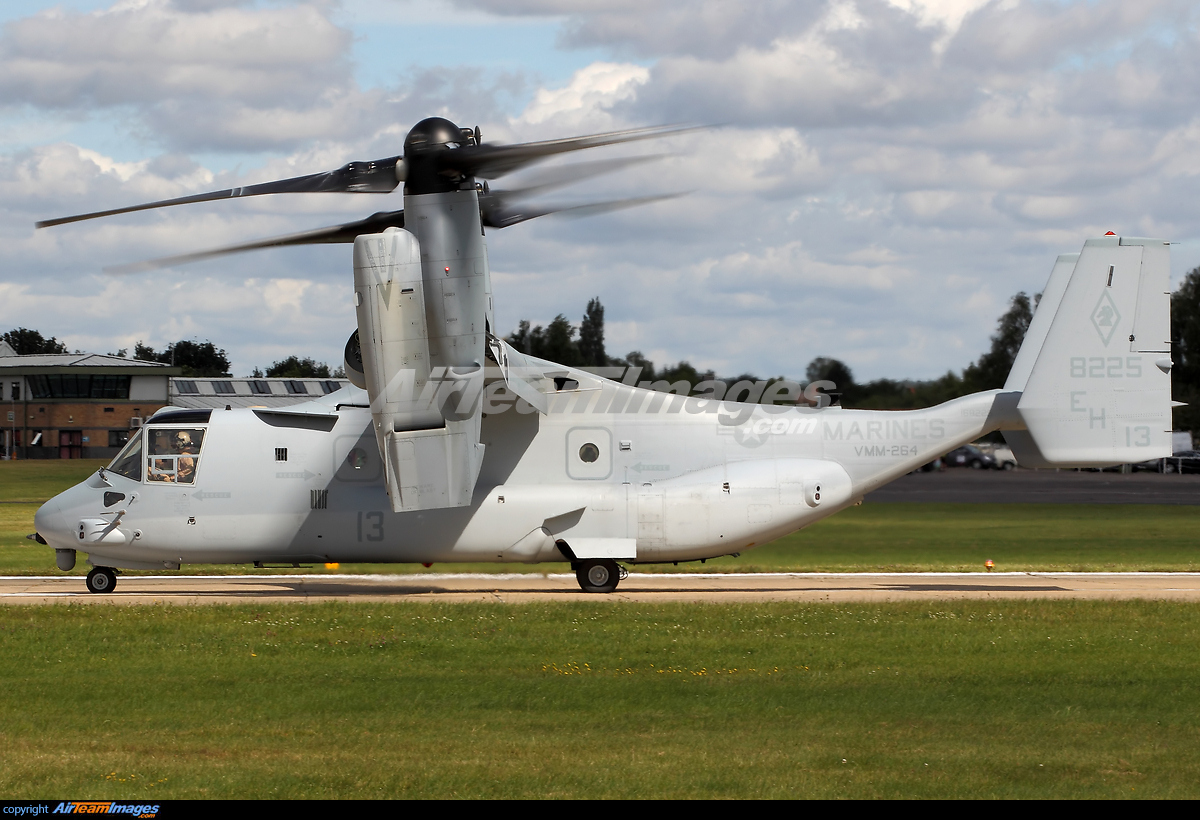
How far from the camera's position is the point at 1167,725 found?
10.1 metres

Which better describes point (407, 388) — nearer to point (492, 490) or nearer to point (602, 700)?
point (492, 490)

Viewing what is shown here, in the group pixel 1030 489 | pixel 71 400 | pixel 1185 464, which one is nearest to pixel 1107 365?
pixel 1030 489

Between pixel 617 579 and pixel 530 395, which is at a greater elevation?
pixel 530 395

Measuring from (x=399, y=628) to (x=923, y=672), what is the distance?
6.37 meters

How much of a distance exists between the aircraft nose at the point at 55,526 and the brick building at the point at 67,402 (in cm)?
4058

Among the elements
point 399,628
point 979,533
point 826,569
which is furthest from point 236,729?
point 979,533

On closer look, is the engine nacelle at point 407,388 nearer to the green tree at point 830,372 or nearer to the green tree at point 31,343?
the green tree at point 830,372

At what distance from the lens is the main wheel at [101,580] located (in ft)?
62.7

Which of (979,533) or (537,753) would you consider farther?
(979,533)

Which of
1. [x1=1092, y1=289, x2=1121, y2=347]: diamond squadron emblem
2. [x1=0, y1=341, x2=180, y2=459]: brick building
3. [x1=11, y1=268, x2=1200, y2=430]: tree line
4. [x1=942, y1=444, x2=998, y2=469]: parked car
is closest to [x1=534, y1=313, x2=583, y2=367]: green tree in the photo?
[x1=11, y1=268, x2=1200, y2=430]: tree line

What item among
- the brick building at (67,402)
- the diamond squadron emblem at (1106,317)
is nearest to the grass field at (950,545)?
the diamond squadron emblem at (1106,317)

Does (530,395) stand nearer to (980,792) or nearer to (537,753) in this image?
(537,753)

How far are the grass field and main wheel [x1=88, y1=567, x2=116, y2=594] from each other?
4.52 meters

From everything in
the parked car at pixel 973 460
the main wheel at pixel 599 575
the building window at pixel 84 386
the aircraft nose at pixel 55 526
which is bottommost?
the main wheel at pixel 599 575
